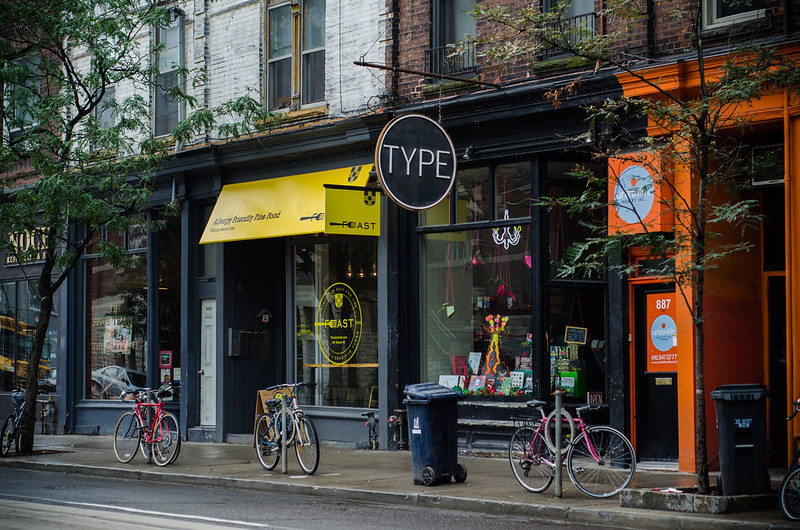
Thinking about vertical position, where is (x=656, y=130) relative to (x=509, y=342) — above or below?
above

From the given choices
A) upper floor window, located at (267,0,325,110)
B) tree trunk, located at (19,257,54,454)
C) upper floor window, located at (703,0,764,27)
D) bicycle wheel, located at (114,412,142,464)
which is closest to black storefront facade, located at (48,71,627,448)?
upper floor window, located at (267,0,325,110)

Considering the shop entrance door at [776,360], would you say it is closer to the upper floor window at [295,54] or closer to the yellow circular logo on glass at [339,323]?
the yellow circular logo on glass at [339,323]

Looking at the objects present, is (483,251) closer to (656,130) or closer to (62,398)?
(656,130)

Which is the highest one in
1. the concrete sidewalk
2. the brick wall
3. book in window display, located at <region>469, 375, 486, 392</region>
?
the brick wall

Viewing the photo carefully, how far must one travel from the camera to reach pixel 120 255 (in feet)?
56.0

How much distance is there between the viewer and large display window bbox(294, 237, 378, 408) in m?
16.7

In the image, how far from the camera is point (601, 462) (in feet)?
33.8

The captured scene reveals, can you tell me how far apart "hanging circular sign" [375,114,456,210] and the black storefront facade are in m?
0.47

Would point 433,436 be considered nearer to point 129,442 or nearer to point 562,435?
point 562,435

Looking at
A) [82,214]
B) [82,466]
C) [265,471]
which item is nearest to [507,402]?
[265,471]

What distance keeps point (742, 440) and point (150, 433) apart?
8.54 m

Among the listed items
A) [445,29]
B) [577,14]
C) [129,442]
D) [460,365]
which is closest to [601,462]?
[460,365]

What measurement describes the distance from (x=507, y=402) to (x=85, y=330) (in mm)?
10437

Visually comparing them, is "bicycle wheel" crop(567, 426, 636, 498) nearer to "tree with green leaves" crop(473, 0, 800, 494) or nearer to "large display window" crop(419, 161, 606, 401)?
"tree with green leaves" crop(473, 0, 800, 494)
